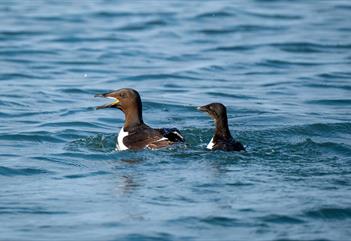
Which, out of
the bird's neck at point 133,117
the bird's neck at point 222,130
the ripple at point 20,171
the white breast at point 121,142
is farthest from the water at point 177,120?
the bird's neck at point 133,117

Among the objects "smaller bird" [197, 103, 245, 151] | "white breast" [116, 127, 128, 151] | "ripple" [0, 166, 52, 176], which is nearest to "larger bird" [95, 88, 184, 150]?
"white breast" [116, 127, 128, 151]

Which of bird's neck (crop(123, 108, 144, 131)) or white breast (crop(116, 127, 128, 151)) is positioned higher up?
bird's neck (crop(123, 108, 144, 131))

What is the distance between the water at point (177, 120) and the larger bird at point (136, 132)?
0.56ft

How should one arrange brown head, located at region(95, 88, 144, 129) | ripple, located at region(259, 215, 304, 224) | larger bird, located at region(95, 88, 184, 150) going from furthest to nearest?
brown head, located at region(95, 88, 144, 129)
larger bird, located at region(95, 88, 184, 150)
ripple, located at region(259, 215, 304, 224)

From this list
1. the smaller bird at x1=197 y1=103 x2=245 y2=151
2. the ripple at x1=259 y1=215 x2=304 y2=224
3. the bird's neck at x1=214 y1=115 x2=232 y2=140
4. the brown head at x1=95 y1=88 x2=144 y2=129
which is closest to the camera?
the ripple at x1=259 y1=215 x2=304 y2=224

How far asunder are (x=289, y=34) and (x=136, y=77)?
6931 mm

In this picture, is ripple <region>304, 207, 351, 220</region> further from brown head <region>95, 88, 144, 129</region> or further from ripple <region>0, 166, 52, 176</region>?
brown head <region>95, 88, 144, 129</region>

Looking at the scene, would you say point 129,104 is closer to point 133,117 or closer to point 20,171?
point 133,117

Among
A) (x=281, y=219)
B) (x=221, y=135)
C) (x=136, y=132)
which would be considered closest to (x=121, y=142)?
(x=136, y=132)

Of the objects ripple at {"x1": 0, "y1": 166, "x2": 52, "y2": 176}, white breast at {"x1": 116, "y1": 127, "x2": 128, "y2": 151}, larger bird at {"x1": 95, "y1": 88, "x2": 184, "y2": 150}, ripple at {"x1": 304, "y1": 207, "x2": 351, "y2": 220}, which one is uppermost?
larger bird at {"x1": 95, "y1": 88, "x2": 184, "y2": 150}

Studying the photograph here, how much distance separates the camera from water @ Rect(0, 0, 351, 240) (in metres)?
11.0

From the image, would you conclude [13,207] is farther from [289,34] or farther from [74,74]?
[289,34]

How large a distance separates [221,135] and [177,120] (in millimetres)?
3244

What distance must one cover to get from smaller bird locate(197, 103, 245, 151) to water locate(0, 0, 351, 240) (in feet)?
0.49
